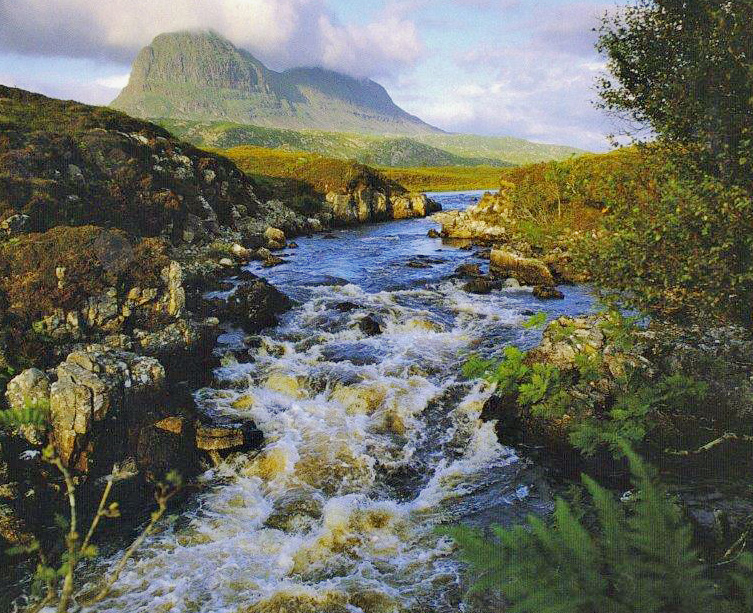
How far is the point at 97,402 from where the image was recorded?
12.4 metres

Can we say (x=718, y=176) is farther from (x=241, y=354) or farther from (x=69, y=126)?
(x=69, y=126)

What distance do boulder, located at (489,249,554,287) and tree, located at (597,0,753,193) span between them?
69.7 ft

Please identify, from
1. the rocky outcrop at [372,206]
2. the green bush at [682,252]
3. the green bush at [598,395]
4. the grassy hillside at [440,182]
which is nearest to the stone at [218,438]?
the green bush at [598,395]

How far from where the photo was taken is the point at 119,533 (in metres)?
10.8

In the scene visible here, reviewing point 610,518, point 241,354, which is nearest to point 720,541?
point 610,518

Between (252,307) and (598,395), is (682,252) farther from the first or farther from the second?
(252,307)

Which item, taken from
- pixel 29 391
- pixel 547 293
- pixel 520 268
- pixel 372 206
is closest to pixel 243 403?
pixel 29 391

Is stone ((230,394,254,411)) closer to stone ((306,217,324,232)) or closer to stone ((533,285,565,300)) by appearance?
stone ((533,285,565,300))

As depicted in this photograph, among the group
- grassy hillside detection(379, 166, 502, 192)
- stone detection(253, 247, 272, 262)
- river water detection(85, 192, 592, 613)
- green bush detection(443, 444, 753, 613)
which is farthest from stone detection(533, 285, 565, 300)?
grassy hillside detection(379, 166, 502, 192)

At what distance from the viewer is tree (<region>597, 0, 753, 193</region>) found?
7.50 metres

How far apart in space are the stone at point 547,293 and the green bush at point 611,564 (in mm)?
26205

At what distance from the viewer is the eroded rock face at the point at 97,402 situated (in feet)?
38.5

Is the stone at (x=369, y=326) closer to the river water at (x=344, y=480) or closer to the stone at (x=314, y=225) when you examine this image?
the river water at (x=344, y=480)

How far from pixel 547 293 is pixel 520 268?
6.06 m
